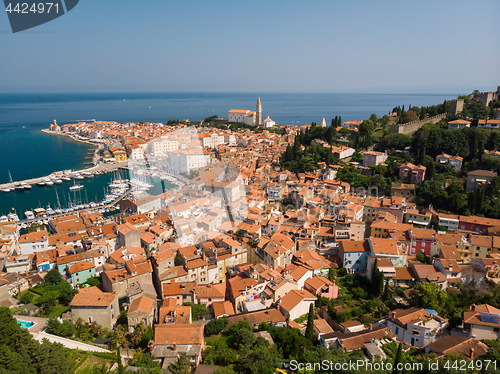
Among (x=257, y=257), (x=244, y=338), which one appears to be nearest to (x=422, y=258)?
(x=257, y=257)

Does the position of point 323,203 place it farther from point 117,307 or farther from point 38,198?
point 38,198

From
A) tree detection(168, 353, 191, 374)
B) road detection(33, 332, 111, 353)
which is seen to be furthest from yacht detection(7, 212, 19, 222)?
tree detection(168, 353, 191, 374)

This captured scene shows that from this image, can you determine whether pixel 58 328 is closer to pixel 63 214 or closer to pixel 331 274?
pixel 331 274

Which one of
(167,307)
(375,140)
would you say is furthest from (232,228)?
(375,140)

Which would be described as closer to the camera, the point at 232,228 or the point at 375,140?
the point at 232,228

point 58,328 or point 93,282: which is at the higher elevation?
point 58,328

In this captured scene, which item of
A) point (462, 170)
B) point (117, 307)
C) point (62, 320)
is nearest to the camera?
point (62, 320)

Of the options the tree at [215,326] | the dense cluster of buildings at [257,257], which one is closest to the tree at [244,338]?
the tree at [215,326]
